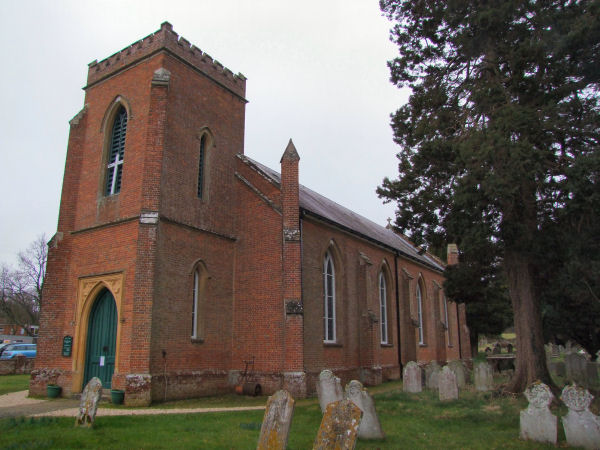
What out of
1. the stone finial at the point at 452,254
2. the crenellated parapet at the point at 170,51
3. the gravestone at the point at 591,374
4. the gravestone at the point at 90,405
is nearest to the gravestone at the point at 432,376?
the gravestone at the point at 591,374

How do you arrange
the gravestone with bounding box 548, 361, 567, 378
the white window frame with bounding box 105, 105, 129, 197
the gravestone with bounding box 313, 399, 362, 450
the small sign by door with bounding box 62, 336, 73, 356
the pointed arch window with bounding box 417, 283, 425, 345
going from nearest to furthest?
the gravestone with bounding box 313, 399, 362, 450
the small sign by door with bounding box 62, 336, 73, 356
the white window frame with bounding box 105, 105, 129, 197
the gravestone with bounding box 548, 361, 567, 378
the pointed arch window with bounding box 417, 283, 425, 345

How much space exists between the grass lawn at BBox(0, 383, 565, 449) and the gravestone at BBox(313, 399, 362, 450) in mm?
2430

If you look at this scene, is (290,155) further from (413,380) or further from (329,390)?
(329,390)

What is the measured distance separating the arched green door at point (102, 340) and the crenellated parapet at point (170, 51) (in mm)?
8701

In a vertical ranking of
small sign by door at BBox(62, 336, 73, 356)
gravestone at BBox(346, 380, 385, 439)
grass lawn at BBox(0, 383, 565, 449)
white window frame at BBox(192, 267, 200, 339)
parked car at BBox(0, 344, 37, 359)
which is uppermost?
white window frame at BBox(192, 267, 200, 339)

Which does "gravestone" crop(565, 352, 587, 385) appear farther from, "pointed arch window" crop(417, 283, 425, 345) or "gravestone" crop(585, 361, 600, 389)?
"pointed arch window" crop(417, 283, 425, 345)

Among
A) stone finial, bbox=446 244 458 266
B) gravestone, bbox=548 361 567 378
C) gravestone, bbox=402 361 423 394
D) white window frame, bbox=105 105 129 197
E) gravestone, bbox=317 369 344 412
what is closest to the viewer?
gravestone, bbox=317 369 344 412

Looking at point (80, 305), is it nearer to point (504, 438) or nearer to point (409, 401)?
point (409, 401)

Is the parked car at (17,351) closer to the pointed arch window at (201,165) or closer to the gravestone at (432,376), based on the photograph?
the pointed arch window at (201,165)

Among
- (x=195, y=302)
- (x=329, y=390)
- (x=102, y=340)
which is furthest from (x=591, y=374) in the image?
(x=102, y=340)

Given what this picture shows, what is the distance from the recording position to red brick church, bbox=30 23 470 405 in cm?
1544

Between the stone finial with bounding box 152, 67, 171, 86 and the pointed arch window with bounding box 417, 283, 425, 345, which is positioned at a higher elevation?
the stone finial with bounding box 152, 67, 171, 86

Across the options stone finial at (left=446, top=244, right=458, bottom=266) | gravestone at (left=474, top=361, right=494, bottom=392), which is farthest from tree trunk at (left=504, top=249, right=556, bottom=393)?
stone finial at (left=446, top=244, right=458, bottom=266)

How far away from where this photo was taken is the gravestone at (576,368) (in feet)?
61.4
